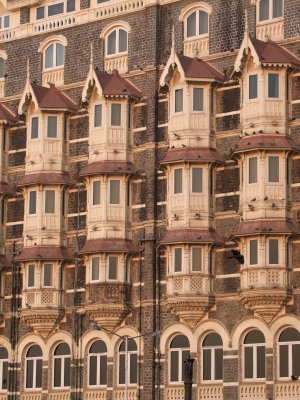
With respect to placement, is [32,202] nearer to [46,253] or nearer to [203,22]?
[46,253]

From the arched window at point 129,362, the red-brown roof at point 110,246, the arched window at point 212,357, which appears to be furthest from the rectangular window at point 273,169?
the arched window at point 129,362

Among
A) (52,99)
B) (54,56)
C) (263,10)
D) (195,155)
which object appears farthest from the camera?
(54,56)

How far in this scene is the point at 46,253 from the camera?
70062mm

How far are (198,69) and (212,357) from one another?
41.2ft

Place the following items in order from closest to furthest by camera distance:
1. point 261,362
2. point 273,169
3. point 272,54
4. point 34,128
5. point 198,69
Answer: point 261,362 → point 273,169 → point 272,54 → point 198,69 → point 34,128

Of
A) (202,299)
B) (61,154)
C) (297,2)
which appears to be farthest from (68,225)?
(297,2)

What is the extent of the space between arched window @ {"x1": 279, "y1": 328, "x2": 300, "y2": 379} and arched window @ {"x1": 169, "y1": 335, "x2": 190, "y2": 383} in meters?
4.59

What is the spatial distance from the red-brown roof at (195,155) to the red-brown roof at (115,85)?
14.0 ft

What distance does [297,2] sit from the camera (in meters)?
65.6

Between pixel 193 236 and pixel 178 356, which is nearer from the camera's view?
pixel 193 236

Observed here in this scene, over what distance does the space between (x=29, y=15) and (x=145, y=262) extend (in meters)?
15.0

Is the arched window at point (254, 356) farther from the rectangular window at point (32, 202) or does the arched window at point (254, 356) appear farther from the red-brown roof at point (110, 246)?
the rectangular window at point (32, 202)

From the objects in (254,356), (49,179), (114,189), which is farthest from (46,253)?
(254,356)

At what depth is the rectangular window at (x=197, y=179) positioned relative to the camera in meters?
66.2
